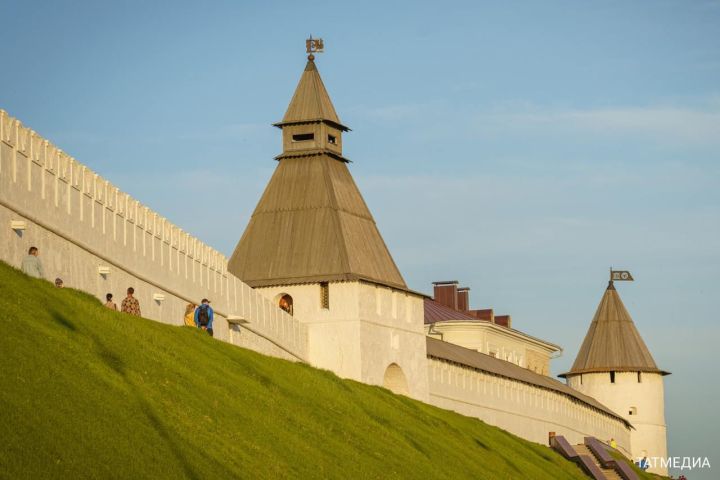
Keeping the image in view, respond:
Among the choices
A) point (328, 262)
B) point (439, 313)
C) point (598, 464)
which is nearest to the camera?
point (328, 262)

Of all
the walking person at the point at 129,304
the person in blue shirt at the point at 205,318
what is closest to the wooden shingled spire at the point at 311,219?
the person in blue shirt at the point at 205,318

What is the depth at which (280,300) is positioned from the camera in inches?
1715

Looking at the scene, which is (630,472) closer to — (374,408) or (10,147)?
(374,408)

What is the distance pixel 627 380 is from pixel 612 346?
1.73 metres

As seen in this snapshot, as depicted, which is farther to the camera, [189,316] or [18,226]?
[189,316]

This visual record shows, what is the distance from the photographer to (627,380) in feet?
246

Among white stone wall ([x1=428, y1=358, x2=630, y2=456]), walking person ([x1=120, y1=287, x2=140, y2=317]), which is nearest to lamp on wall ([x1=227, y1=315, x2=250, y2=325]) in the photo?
walking person ([x1=120, y1=287, x2=140, y2=317])

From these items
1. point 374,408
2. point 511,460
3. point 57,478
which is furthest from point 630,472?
point 57,478

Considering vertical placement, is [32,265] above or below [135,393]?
above

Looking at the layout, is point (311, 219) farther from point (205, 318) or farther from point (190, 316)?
point (205, 318)

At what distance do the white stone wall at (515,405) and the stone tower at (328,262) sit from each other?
361 centimetres

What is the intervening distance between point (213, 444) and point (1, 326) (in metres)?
3.30

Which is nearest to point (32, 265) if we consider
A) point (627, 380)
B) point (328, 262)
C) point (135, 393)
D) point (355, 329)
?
point (135, 393)

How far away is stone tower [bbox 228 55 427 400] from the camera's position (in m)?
43.0
